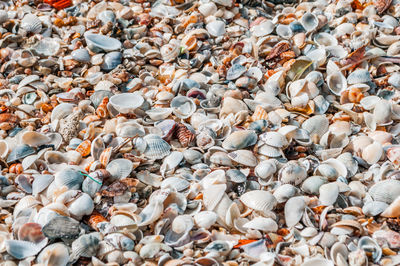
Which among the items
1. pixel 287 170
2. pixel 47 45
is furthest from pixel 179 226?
pixel 47 45

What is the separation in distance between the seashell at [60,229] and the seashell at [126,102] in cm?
82

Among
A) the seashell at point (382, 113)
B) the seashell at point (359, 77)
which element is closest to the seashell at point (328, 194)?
the seashell at point (382, 113)

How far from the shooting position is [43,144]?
2.50 meters

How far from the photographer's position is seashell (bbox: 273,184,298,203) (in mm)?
2160

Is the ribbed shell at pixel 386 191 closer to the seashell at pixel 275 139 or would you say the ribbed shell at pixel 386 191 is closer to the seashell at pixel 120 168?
the seashell at pixel 275 139

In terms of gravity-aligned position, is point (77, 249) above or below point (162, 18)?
below

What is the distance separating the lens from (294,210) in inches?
82.4

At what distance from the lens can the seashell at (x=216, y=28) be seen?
3.27 meters

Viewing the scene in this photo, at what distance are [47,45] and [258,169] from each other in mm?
1792

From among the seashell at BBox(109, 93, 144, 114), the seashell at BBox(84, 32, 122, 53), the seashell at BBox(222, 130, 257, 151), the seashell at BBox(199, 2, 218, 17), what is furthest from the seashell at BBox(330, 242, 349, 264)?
the seashell at BBox(199, 2, 218, 17)

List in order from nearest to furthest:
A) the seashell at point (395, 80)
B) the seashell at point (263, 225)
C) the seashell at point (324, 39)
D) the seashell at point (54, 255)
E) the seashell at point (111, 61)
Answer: the seashell at point (54, 255) < the seashell at point (263, 225) < the seashell at point (395, 80) < the seashell at point (111, 61) < the seashell at point (324, 39)

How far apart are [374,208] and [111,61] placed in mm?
1842

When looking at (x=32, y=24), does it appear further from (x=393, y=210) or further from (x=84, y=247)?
(x=393, y=210)

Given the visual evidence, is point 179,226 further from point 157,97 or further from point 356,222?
point 157,97
